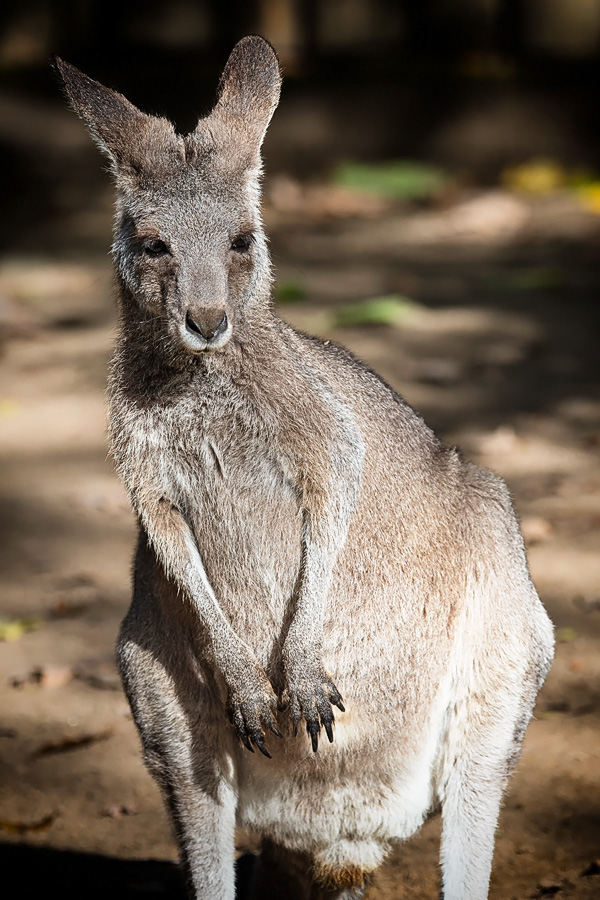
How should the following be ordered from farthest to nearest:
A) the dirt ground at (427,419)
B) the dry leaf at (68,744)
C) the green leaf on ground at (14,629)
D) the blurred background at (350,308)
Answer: the green leaf on ground at (14,629) < the dry leaf at (68,744) < the blurred background at (350,308) < the dirt ground at (427,419)

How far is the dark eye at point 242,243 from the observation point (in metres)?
2.64

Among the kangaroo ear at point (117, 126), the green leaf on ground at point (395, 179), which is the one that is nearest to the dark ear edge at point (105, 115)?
the kangaroo ear at point (117, 126)

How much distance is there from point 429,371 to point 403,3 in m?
4.99

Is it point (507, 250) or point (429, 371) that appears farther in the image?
point (507, 250)

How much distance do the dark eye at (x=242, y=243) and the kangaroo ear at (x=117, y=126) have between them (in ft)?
0.83

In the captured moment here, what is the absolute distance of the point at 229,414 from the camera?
274cm

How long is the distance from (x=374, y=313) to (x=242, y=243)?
457cm

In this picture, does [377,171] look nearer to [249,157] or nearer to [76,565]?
[76,565]

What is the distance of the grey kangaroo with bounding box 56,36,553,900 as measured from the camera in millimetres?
2721

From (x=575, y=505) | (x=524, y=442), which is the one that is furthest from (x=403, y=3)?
(x=575, y=505)

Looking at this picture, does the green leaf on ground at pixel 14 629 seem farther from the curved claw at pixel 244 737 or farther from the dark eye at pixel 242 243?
the dark eye at pixel 242 243

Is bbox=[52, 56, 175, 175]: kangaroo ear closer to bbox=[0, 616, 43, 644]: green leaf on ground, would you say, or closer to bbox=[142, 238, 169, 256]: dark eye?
bbox=[142, 238, 169, 256]: dark eye

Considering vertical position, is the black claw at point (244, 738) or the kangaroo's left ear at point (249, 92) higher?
the kangaroo's left ear at point (249, 92)

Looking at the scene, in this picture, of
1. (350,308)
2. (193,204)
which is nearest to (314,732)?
(193,204)
